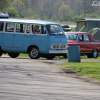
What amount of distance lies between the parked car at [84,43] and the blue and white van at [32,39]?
2.92 meters

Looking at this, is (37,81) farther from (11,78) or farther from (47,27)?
(47,27)

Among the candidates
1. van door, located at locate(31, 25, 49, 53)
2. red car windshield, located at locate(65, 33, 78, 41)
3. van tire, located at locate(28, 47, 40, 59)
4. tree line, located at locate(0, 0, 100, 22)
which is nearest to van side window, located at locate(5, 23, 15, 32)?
van door, located at locate(31, 25, 49, 53)

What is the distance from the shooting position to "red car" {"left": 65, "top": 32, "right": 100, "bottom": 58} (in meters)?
21.1

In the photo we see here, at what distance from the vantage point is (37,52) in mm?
17953

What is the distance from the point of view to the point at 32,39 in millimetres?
17938

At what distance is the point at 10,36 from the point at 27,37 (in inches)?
39.7

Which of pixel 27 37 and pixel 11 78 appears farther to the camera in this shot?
pixel 27 37

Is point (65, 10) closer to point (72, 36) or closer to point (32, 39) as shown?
point (72, 36)

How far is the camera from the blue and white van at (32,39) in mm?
17734

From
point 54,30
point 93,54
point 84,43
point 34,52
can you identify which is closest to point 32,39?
point 34,52

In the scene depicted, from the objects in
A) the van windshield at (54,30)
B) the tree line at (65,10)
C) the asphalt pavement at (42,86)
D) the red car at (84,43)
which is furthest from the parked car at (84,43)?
the tree line at (65,10)

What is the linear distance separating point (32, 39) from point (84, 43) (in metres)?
4.48

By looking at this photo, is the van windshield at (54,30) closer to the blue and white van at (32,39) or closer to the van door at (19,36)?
the blue and white van at (32,39)

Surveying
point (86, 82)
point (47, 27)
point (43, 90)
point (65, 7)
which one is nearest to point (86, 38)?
point (47, 27)
